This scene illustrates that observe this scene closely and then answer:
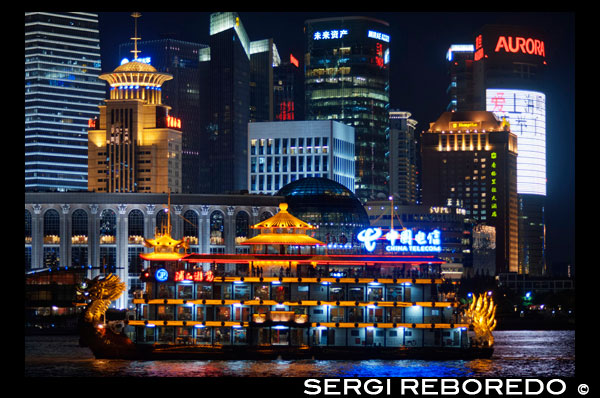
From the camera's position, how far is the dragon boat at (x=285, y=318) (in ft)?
298

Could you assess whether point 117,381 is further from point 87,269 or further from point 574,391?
point 87,269

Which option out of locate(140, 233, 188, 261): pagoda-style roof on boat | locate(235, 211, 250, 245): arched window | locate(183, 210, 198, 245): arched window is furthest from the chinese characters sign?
locate(235, 211, 250, 245): arched window

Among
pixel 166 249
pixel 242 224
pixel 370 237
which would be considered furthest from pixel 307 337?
pixel 242 224

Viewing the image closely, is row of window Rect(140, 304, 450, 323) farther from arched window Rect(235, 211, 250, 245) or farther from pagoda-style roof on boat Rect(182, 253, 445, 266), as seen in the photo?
arched window Rect(235, 211, 250, 245)

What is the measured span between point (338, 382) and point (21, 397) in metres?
23.2

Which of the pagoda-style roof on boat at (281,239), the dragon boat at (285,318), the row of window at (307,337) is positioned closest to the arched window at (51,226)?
the pagoda-style roof on boat at (281,239)

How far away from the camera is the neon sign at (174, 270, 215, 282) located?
302 ft

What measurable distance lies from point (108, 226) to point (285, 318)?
9182 centimetres

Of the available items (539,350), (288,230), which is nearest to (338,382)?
(288,230)

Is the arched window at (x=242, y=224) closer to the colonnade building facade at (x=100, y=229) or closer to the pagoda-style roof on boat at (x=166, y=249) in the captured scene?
the colonnade building facade at (x=100, y=229)

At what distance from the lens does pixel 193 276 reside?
9212 cm

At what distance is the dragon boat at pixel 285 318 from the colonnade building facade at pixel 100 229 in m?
82.5

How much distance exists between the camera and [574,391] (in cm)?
5159

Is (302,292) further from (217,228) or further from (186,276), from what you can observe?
(217,228)
